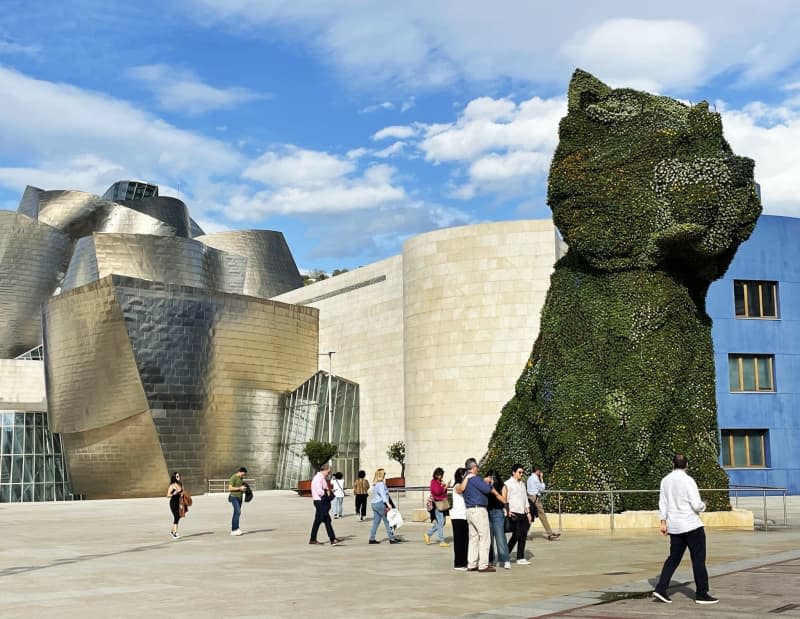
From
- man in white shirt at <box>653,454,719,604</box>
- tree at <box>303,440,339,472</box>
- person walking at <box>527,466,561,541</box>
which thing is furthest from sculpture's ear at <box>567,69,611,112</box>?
tree at <box>303,440,339,472</box>

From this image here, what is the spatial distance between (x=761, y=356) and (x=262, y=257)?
44109 millimetres

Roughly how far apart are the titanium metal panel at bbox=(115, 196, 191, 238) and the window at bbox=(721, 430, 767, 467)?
49137mm

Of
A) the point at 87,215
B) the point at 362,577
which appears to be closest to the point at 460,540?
the point at 362,577

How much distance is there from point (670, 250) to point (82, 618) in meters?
14.9

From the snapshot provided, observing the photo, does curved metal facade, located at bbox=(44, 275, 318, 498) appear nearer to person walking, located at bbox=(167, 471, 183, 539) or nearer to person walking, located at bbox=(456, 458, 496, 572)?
person walking, located at bbox=(167, 471, 183, 539)

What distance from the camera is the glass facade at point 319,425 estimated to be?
50.5 m

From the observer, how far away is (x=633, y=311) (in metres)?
19.9

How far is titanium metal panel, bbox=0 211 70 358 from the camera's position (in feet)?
210

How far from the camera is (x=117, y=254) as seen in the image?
56.7 metres

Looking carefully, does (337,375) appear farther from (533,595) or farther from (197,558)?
(533,595)

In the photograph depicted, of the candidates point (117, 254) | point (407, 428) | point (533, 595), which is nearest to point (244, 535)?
point (533, 595)

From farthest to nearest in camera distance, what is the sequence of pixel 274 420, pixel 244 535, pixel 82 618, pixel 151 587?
pixel 274 420 → pixel 244 535 → pixel 151 587 → pixel 82 618

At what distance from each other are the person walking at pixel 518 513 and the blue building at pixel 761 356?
23139mm

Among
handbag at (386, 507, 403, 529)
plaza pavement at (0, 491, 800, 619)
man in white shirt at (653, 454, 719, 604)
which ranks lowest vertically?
plaza pavement at (0, 491, 800, 619)
